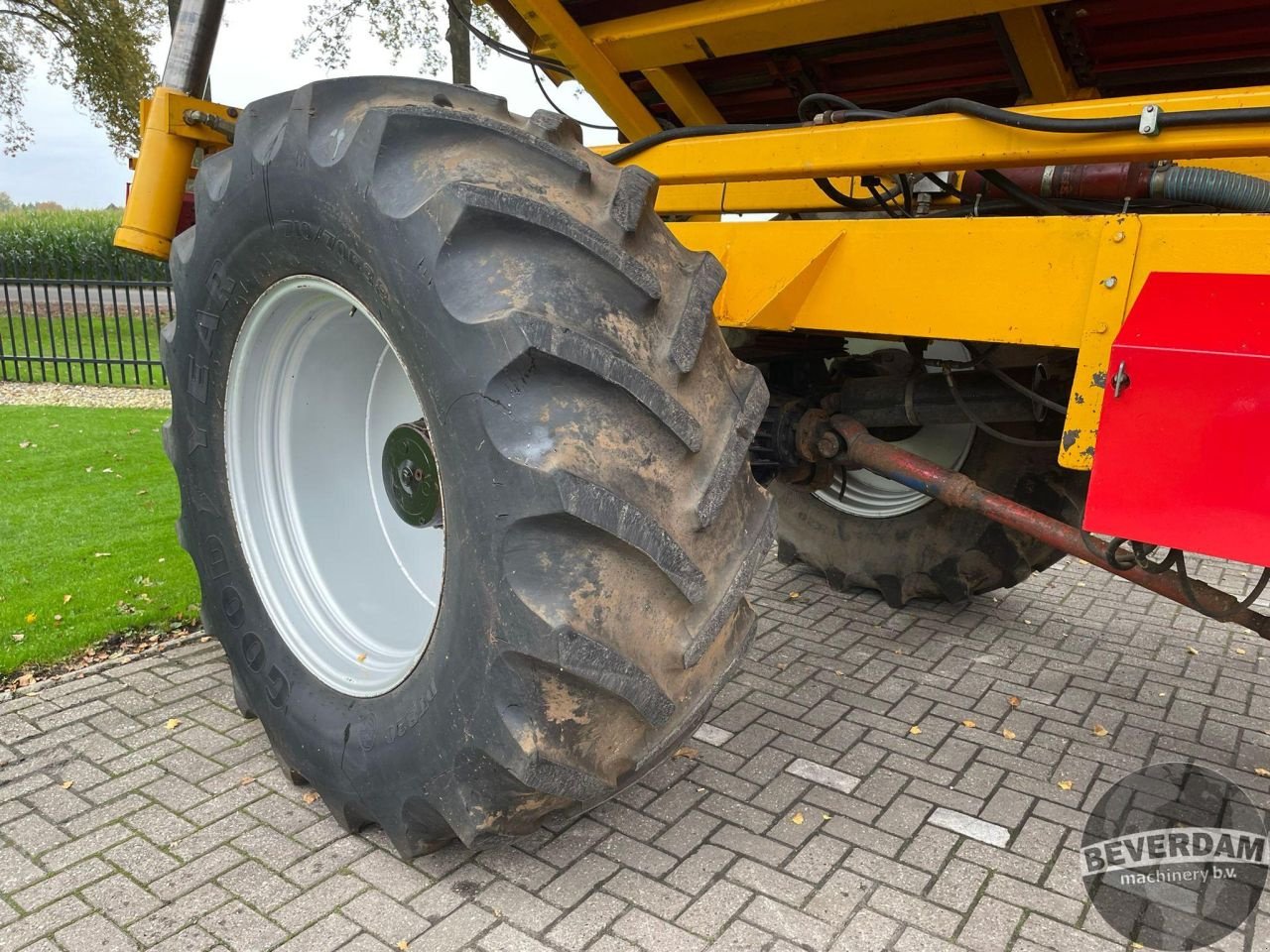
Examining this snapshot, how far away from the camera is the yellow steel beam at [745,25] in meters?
2.23

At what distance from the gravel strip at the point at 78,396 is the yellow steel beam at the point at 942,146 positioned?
7.96 m

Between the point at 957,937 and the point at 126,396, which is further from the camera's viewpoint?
the point at 126,396

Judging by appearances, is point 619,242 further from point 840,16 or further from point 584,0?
point 584,0

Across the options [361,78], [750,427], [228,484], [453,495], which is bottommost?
[228,484]

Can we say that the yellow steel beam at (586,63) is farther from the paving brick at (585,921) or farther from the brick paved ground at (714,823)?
the paving brick at (585,921)

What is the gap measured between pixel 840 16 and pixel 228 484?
1918 mm

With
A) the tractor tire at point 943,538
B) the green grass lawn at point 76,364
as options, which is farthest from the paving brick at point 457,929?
the green grass lawn at point 76,364

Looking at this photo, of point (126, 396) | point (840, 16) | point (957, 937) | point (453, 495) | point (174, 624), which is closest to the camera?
point (453, 495)

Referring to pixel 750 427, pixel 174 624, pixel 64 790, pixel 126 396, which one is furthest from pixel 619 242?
pixel 126 396

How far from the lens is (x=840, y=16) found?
2.32 meters

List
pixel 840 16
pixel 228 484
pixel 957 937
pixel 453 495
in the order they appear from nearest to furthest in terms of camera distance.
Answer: pixel 453 495 → pixel 957 937 → pixel 840 16 → pixel 228 484

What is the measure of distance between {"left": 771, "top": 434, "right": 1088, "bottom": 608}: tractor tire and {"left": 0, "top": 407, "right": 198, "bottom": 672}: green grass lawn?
8.31 ft

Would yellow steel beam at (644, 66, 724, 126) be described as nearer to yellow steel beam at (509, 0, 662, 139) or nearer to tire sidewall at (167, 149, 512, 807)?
yellow steel beam at (509, 0, 662, 139)

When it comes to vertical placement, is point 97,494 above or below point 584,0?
below
